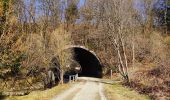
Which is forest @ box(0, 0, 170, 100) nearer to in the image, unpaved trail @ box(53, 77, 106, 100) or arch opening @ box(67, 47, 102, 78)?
arch opening @ box(67, 47, 102, 78)

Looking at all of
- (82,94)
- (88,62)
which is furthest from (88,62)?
(82,94)

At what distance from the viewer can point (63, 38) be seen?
48406 mm

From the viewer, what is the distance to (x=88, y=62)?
243ft

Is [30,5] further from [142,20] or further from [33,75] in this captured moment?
[142,20]

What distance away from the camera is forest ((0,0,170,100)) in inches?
1129

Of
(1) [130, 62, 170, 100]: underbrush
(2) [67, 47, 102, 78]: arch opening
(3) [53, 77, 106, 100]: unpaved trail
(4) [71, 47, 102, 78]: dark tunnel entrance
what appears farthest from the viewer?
(4) [71, 47, 102, 78]: dark tunnel entrance

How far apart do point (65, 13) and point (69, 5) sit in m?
4.04

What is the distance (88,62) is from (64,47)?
2723 cm

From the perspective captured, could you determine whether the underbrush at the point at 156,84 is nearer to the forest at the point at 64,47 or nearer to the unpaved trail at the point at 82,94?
the forest at the point at 64,47

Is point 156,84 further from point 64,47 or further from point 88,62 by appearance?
point 88,62

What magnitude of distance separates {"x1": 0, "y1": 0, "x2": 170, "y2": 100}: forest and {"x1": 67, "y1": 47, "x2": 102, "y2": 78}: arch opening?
5.49 feet

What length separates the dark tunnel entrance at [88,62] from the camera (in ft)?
210

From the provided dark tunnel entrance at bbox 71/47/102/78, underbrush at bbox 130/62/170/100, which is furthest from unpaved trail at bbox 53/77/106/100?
dark tunnel entrance at bbox 71/47/102/78

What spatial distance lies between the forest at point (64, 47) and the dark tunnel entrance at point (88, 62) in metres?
1.68
